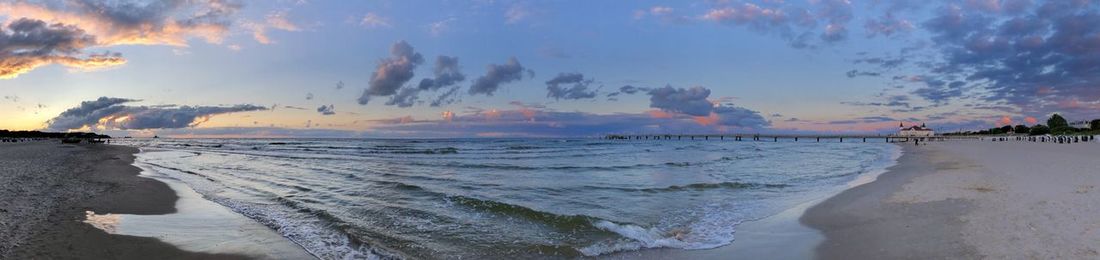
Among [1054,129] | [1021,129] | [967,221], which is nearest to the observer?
[967,221]

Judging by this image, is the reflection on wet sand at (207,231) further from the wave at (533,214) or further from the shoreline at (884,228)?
the shoreline at (884,228)

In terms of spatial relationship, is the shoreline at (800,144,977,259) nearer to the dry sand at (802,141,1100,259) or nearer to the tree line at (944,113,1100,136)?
the dry sand at (802,141,1100,259)

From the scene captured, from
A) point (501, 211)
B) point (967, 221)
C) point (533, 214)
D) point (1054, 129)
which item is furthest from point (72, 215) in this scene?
point (1054, 129)

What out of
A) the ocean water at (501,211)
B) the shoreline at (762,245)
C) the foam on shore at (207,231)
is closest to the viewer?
the shoreline at (762,245)

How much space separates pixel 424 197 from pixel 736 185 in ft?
33.1

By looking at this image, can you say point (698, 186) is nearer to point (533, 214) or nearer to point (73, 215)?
point (533, 214)

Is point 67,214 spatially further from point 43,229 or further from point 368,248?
point 368,248

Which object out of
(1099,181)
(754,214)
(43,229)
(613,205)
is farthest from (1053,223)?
(43,229)

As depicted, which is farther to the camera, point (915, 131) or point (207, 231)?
point (915, 131)

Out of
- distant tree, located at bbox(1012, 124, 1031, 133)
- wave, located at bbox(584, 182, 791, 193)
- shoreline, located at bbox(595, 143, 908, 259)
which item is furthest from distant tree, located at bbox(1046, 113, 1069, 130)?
shoreline, located at bbox(595, 143, 908, 259)

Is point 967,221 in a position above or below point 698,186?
above

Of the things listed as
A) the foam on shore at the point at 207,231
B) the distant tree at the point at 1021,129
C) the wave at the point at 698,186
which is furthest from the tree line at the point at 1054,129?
the foam on shore at the point at 207,231

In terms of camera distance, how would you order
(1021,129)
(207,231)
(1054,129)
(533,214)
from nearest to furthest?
(207,231), (533,214), (1054,129), (1021,129)

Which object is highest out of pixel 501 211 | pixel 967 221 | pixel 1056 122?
pixel 1056 122
